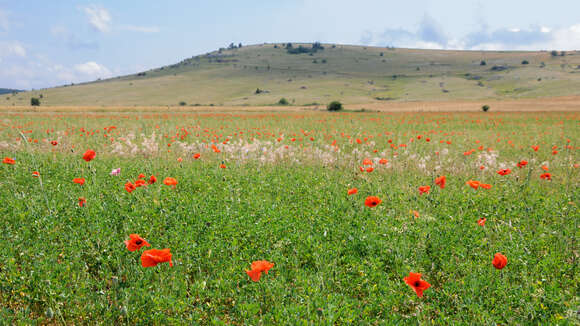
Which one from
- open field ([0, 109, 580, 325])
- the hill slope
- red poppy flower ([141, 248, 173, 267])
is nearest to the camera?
red poppy flower ([141, 248, 173, 267])

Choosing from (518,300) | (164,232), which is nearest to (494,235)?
(518,300)

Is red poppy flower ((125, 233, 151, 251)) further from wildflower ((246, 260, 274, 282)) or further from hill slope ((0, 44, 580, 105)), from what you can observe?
hill slope ((0, 44, 580, 105))

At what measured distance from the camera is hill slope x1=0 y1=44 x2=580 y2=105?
88.5 meters

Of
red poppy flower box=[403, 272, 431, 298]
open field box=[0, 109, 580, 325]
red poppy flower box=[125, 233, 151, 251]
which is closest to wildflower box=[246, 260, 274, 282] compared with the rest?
open field box=[0, 109, 580, 325]

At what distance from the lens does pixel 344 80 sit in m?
120

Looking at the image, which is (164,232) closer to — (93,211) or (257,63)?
(93,211)

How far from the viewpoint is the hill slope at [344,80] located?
8850 centimetres

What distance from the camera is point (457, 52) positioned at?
16875 centimetres

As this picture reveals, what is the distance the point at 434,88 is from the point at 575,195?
10116 cm

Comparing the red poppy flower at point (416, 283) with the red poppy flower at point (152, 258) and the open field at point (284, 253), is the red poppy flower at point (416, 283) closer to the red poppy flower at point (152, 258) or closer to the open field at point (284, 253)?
the open field at point (284, 253)

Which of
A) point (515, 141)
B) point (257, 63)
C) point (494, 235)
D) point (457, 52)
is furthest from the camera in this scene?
point (457, 52)

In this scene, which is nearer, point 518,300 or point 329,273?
point 518,300

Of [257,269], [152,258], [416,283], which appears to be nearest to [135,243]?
[152,258]

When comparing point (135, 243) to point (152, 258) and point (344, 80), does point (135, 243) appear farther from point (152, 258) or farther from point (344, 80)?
point (344, 80)
